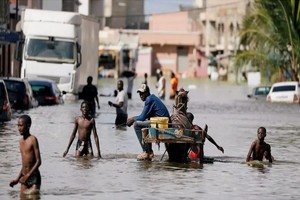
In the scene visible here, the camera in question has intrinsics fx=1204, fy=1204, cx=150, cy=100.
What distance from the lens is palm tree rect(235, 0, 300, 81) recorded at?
2525 inches

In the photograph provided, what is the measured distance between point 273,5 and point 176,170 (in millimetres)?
46229

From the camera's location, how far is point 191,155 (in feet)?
73.5

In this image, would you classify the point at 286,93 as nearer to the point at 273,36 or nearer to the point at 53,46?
the point at 273,36

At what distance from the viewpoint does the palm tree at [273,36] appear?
2525 inches

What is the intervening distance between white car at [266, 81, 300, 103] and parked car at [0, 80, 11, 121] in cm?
2613

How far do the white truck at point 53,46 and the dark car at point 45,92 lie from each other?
6.46ft

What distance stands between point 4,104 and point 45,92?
14851 millimetres

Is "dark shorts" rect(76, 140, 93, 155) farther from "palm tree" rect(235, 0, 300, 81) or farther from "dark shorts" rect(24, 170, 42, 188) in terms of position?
"palm tree" rect(235, 0, 300, 81)

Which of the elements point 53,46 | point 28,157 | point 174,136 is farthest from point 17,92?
point 28,157

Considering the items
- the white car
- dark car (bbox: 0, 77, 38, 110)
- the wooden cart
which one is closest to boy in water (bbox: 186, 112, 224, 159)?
the wooden cart

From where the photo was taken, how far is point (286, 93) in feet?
194

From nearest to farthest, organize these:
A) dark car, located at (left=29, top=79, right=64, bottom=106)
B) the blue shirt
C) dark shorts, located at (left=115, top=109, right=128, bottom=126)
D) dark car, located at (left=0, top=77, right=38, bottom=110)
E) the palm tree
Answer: the blue shirt < dark shorts, located at (left=115, top=109, right=128, bottom=126) < dark car, located at (left=0, top=77, right=38, bottom=110) < dark car, located at (left=29, top=79, right=64, bottom=106) < the palm tree

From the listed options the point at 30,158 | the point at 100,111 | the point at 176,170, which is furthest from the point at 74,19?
the point at 30,158

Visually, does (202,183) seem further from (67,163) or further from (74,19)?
(74,19)
